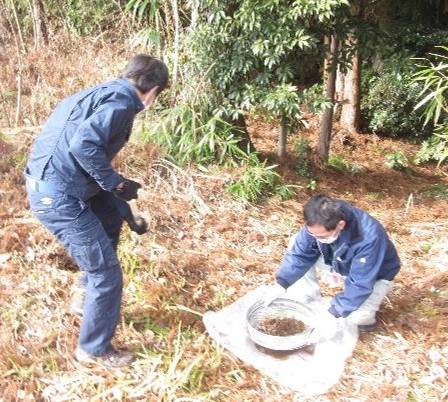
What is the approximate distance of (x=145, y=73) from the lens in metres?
2.52

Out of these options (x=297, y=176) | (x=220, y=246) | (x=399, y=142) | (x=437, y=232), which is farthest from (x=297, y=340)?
(x=399, y=142)

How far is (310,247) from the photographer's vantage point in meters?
3.16

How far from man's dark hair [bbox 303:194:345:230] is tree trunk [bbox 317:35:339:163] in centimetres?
260

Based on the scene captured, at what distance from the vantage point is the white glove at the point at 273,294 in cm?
330

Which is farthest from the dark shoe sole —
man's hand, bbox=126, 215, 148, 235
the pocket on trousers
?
the pocket on trousers

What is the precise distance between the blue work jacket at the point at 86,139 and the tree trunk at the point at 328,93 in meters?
3.16

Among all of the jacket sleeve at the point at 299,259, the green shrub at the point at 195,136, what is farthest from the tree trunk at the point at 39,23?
the jacket sleeve at the point at 299,259

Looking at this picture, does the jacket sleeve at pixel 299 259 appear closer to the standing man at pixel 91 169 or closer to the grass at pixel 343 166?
the standing man at pixel 91 169

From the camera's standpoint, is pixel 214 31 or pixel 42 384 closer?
pixel 42 384

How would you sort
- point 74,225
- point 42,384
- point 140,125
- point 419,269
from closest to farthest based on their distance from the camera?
1. point 74,225
2. point 42,384
3. point 419,269
4. point 140,125

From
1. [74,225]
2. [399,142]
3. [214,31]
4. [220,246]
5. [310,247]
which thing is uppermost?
[214,31]

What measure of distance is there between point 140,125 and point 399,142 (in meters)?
5.13

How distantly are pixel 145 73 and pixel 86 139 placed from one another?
18.7 inches

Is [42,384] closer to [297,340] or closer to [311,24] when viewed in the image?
[297,340]
